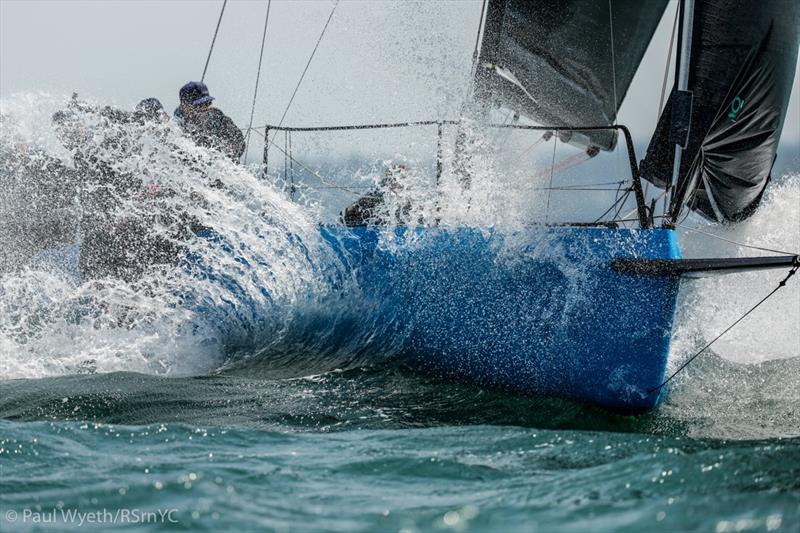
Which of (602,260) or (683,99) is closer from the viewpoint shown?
(602,260)

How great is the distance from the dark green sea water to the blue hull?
22cm

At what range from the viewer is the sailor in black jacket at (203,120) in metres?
4.52

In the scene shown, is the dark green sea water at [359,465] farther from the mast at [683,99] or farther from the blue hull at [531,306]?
the mast at [683,99]

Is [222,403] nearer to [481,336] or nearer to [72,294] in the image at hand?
[481,336]

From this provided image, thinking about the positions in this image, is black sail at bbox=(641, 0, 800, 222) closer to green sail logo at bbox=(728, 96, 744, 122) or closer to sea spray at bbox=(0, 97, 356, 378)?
green sail logo at bbox=(728, 96, 744, 122)

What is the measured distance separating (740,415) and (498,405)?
2.87 ft

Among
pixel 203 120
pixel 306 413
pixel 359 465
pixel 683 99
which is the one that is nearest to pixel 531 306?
pixel 306 413

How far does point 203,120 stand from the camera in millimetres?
4609

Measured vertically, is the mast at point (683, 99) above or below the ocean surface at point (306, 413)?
above

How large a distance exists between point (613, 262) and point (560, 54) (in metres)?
3.29

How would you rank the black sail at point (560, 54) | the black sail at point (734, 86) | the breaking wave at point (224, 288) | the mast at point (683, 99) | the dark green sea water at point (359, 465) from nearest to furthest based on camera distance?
the dark green sea water at point (359, 465), the breaking wave at point (224, 288), the mast at point (683, 99), the black sail at point (734, 86), the black sail at point (560, 54)

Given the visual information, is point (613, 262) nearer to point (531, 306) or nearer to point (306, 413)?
point (531, 306)

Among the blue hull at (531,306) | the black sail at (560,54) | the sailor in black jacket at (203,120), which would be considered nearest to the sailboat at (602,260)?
the blue hull at (531,306)

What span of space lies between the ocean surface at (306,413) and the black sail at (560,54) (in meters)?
1.29
